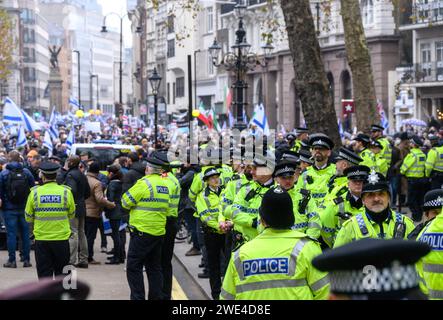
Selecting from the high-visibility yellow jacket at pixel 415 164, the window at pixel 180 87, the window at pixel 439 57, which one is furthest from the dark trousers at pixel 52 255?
the window at pixel 180 87

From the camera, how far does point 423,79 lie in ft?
172

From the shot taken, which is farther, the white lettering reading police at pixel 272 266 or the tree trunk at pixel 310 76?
the tree trunk at pixel 310 76

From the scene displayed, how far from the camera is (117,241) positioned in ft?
57.6

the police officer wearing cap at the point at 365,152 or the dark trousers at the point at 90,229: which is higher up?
the police officer wearing cap at the point at 365,152

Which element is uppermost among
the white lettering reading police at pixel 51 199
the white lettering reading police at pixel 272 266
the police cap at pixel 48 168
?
the police cap at pixel 48 168

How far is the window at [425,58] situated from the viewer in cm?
5254

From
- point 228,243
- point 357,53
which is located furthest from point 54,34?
point 228,243

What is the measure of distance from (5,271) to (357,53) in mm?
11776

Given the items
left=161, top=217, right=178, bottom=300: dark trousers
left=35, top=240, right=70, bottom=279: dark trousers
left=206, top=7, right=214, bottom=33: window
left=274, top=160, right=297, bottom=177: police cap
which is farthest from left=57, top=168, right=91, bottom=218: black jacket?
left=206, top=7, right=214, bottom=33: window

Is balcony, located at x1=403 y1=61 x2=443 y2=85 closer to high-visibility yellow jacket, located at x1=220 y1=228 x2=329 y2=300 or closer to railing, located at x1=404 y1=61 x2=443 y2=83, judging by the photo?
railing, located at x1=404 y1=61 x2=443 y2=83

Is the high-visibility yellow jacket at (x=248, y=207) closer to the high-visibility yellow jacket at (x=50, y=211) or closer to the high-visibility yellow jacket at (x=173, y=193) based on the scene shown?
the high-visibility yellow jacket at (x=173, y=193)

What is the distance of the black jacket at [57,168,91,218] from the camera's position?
16359 mm

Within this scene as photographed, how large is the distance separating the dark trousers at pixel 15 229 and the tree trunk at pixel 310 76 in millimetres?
6021
